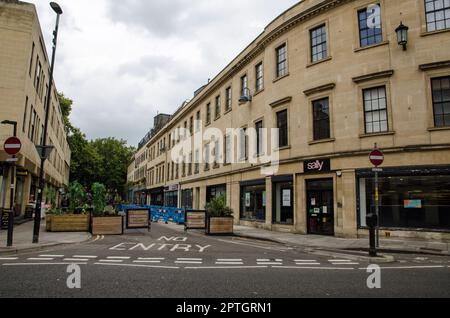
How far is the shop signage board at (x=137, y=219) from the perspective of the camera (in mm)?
17450

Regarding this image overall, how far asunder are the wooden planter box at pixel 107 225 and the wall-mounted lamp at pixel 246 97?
11692 mm

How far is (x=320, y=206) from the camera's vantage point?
1719cm

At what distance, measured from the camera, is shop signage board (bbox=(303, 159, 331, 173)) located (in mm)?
16656

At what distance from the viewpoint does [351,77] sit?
16.3m

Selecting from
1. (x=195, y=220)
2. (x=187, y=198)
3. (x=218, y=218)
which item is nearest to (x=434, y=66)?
(x=218, y=218)

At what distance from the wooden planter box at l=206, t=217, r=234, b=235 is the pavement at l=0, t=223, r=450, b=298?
6470mm

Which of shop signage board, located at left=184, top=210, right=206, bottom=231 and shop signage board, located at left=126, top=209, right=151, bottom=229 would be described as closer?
shop signage board, located at left=126, top=209, right=151, bottom=229

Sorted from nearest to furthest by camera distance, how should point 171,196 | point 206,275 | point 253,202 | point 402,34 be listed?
point 206,275 < point 402,34 < point 253,202 < point 171,196

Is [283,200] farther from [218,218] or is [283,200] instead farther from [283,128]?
[218,218]

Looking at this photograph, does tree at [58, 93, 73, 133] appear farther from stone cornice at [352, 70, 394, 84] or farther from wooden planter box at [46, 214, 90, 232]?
stone cornice at [352, 70, 394, 84]

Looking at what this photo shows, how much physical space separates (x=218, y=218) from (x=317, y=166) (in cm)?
563

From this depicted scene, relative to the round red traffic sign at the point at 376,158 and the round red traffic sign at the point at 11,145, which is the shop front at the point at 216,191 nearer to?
the round red traffic sign at the point at 376,158

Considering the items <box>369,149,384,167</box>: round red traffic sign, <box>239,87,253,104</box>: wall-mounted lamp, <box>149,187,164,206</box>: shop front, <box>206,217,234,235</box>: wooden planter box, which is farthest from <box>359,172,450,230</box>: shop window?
<box>149,187,164,206</box>: shop front
